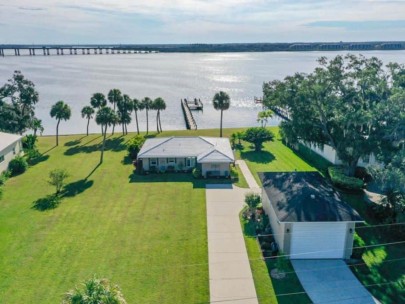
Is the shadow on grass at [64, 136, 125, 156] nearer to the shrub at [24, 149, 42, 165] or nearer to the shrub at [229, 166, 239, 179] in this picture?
the shrub at [24, 149, 42, 165]

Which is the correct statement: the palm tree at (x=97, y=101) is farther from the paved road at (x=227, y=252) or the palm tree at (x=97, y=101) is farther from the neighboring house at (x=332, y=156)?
the neighboring house at (x=332, y=156)

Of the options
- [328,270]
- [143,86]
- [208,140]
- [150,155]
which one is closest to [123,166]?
[150,155]

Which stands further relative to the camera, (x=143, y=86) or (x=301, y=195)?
(x=143, y=86)

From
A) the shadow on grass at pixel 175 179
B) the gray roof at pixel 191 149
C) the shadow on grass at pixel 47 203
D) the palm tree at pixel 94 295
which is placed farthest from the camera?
the gray roof at pixel 191 149

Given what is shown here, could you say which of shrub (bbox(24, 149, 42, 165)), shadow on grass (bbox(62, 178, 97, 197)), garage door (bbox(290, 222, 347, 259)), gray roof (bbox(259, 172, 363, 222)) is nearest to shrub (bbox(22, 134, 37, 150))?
shrub (bbox(24, 149, 42, 165))

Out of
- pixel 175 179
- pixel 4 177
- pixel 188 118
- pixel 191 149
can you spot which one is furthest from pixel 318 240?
pixel 188 118

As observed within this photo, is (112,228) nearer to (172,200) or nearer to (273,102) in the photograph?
(172,200)

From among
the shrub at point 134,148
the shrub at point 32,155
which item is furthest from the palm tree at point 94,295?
the shrub at point 32,155
